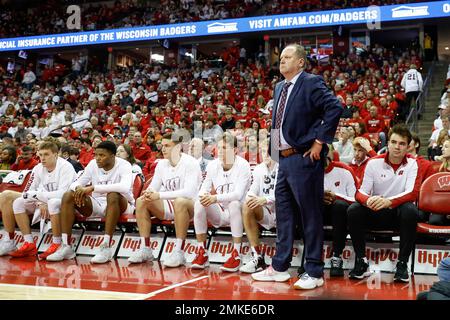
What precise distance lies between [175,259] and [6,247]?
2.11 m

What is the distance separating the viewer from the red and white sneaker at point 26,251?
216 inches

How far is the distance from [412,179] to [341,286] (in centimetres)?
112

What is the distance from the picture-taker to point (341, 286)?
159 inches

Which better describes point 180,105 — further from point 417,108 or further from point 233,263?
point 233,263

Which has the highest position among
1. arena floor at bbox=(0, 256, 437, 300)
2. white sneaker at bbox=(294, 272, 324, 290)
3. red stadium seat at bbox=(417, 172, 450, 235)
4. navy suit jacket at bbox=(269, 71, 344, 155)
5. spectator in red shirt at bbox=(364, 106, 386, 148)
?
spectator in red shirt at bbox=(364, 106, 386, 148)

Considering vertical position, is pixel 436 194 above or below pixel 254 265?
above

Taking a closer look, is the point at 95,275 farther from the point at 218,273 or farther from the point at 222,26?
the point at 222,26

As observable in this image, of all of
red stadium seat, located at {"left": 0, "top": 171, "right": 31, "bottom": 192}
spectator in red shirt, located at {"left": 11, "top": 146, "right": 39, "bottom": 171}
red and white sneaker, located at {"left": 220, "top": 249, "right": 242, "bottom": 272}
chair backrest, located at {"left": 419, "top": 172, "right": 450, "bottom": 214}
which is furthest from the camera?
spectator in red shirt, located at {"left": 11, "top": 146, "right": 39, "bottom": 171}

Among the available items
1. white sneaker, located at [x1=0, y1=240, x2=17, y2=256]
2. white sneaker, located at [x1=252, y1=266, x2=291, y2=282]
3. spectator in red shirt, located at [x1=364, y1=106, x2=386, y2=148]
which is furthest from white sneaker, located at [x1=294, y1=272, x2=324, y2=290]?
spectator in red shirt, located at [x1=364, y1=106, x2=386, y2=148]

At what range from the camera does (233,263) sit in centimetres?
469

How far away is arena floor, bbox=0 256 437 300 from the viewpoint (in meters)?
3.64

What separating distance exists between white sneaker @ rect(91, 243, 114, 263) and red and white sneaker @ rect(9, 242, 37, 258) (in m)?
0.82

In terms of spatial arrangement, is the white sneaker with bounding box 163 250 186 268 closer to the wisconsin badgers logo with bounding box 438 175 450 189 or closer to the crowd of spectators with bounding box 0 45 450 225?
the crowd of spectators with bounding box 0 45 450 225

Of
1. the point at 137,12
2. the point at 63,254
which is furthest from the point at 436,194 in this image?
the point at 137,12
